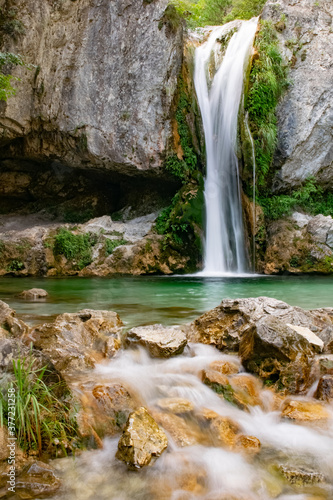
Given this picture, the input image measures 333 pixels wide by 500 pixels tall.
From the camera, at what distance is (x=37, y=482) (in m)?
2.15

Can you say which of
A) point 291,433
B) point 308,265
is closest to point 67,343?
point 291,433

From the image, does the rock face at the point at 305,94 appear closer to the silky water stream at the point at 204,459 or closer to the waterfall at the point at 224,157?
the waterfall at the point at 224,157

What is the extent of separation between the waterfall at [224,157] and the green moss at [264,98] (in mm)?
432

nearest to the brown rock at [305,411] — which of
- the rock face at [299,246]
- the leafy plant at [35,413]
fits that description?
the leafy plant at [35,413]

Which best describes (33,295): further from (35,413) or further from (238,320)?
(35,413)

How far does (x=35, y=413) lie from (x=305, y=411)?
207 centimetres

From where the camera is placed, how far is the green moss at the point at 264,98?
12.4 metres

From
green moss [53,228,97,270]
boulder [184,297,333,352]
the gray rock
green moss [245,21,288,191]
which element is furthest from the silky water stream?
green moss [245,21,288,191]

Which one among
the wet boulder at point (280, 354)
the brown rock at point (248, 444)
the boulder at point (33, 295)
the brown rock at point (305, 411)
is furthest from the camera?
the boulder at point (33, 295)

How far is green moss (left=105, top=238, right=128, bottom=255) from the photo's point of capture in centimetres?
1217

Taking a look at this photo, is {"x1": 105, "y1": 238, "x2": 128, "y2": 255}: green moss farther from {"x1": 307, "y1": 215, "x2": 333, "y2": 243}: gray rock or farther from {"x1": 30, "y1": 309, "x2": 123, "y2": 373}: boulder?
A: {"x1": 30, "y1": 309, "x2": 123, "y2": 373}: boulder

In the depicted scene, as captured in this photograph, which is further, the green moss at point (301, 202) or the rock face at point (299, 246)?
the green moss at point (301, 202)

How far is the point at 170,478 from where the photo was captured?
232 cm

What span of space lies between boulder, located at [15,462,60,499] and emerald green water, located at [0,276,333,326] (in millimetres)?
2837
